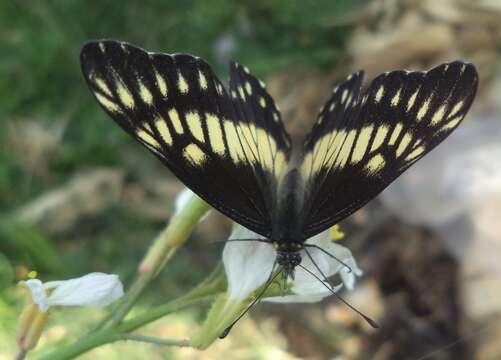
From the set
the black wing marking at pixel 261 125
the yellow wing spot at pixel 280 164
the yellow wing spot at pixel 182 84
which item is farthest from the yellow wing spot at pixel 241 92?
the yellow wing spot at pixel 182 84

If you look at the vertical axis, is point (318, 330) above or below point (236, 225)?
below

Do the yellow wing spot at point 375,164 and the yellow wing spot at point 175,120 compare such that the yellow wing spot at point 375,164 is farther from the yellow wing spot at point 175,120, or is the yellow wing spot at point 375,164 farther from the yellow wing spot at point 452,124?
the yellow wing spot at point 175,120

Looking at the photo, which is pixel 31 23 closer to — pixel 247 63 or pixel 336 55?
pixel 247 63

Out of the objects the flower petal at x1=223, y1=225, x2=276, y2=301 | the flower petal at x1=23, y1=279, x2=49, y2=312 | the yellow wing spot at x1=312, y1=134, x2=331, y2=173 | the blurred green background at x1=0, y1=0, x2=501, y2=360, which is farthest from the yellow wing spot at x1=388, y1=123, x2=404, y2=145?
the blurred green background at x1=0, y1=0, x2=501, y2=360

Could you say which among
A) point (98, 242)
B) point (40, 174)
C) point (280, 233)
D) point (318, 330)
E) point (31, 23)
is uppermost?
point (31, 23)

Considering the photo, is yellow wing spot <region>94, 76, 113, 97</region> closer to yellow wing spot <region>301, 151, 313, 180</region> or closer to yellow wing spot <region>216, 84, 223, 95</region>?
yellow wing spot <region>216, 84, 223, 95</region>

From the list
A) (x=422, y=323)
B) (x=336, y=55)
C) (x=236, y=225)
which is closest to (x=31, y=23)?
(x=336, y=55)

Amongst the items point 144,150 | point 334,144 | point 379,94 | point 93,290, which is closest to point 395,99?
point 379,94
